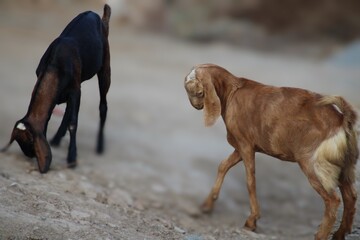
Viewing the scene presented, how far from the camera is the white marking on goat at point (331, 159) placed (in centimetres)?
382

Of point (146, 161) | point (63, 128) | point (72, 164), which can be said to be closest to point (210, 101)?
point (63, 128)

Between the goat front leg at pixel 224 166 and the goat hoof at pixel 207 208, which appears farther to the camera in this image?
the goat hoof at pixel 207 208

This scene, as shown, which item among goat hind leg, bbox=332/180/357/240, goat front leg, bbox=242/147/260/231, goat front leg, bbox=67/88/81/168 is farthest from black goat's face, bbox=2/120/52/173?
goat hind leg, bbox=332/180/357/240

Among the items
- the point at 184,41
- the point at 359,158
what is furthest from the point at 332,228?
the point at 184,41

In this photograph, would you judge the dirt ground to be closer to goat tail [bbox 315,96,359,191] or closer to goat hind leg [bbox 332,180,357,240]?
goat hind leg [bbox 332,180,357,240]

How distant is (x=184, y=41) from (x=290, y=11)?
3.10 meters

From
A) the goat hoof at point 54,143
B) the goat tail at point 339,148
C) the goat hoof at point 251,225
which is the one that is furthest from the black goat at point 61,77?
the goat tail at point 339,148

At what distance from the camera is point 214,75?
439cm

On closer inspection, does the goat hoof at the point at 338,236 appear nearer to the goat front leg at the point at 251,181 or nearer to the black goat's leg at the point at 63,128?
the goat front leg at the point at 251,181

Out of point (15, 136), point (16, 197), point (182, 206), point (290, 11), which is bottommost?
point (182, 206)

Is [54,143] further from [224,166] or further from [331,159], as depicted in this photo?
[331,159]

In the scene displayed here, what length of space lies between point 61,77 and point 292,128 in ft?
6.50

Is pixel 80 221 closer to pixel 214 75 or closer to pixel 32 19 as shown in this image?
pixel 214 75

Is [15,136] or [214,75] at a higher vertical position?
[214,75]
